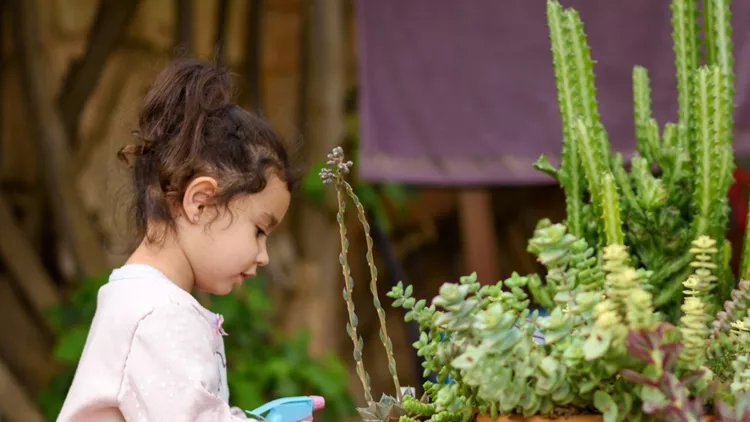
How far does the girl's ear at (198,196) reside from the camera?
1278mm

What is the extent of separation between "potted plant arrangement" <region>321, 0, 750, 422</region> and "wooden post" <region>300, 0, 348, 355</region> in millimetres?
2567

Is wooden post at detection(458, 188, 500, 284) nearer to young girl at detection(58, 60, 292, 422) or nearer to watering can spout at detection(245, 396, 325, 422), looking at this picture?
young girl at detection(58, 60, 292, 422)

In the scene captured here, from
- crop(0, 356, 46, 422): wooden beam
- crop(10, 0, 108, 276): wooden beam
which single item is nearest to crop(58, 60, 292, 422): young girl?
crop(0, 356, 46, 422): wooden beam

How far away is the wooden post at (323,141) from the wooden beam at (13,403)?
110cm

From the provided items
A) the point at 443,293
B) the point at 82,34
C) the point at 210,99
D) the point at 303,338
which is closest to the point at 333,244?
the point at 303,338

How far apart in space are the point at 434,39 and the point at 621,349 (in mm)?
2309

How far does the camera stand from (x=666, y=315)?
46.5 inches

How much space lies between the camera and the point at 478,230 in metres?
3.26

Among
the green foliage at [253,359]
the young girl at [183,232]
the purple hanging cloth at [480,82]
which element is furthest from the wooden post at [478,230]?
the young girl at [183,232]

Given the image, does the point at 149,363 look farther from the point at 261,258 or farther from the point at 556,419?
the point at 556,419

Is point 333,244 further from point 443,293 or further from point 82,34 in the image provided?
point 443,293

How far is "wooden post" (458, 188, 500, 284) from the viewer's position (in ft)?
10.6

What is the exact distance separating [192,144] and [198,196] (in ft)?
0.23

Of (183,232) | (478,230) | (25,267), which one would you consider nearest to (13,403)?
(25,267)
